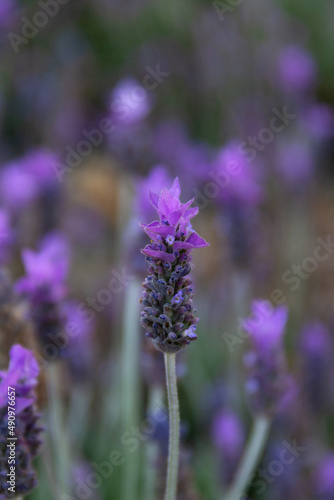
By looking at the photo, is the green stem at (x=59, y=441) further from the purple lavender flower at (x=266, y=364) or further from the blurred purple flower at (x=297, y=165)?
the blurred purple flower at (x=297, y=165)

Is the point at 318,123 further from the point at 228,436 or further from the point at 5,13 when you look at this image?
the point at 5,13

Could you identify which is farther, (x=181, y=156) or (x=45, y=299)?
(x=181, y=156)

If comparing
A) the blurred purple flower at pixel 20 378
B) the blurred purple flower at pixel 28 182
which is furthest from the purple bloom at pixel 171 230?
the blurred purple flower at pixel 28 182

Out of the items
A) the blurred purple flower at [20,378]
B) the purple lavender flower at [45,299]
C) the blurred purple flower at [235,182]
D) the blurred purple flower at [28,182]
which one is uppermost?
the blurred purple flower at [28,182]

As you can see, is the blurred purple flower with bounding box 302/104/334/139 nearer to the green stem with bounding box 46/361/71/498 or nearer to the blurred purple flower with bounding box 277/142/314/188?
the blurred purple flower with bounding box 277/142/314/188

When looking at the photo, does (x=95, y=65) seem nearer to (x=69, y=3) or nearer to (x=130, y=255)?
(x=69, y=3)

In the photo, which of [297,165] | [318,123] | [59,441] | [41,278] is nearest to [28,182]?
[41,278]
